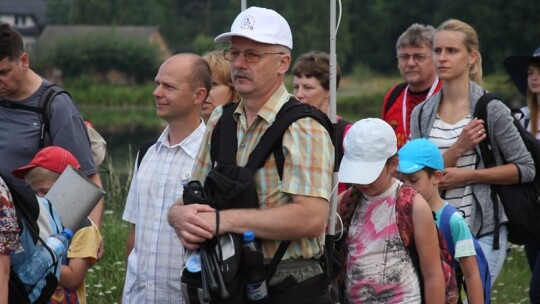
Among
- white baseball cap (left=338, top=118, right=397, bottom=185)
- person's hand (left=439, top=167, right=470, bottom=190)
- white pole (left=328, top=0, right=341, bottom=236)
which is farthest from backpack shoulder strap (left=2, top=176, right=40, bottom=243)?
person's hand (left=439, top=167, right=470, bottom=190)

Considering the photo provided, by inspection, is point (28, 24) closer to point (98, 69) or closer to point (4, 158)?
point (98, 69)

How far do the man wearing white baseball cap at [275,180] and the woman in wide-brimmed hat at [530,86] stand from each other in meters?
3.41

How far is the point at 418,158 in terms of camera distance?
5164mm

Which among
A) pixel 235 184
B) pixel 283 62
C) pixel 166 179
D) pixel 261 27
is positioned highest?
pixel 261 27

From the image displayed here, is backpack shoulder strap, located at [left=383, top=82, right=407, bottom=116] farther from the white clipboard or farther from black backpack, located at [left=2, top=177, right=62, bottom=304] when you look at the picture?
black backpack, located at [left=2, top=177, right=62, bottom=304]

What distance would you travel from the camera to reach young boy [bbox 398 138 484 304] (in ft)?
16.4

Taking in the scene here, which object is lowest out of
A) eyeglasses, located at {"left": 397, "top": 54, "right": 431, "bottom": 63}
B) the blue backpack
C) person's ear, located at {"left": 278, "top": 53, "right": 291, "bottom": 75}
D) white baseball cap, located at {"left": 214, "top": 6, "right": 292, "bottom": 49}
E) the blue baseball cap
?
the blue backpack

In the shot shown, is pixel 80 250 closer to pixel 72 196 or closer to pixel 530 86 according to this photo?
pixel 72 196

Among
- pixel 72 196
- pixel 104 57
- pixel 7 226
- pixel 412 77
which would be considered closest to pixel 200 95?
pixel 72 196

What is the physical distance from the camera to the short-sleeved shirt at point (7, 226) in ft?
11.9

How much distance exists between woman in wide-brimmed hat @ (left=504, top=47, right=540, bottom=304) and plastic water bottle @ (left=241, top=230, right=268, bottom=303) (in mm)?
3583

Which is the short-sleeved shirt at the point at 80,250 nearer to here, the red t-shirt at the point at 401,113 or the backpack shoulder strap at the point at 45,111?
the backpack shoulder strap at the point at 45,111

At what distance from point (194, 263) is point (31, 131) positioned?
195 cm

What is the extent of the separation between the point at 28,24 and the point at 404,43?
72.2 meters
